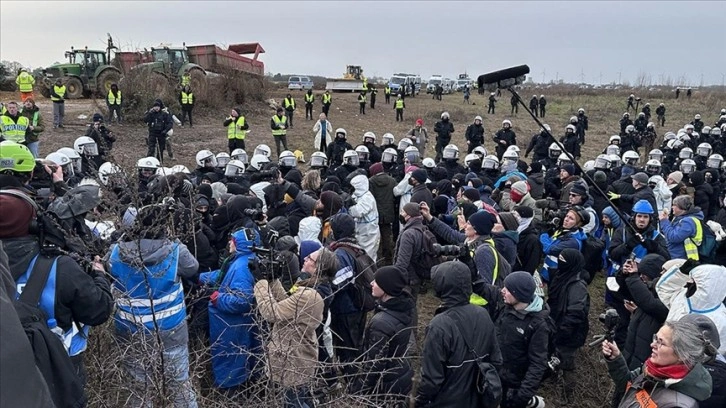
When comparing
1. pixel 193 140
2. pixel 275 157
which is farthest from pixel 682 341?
pixel 193 140

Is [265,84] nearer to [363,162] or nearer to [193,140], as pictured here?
[193,140]

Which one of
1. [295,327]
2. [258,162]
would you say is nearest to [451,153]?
[258,162]

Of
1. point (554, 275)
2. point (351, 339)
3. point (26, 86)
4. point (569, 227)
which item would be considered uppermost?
point (26, 86)

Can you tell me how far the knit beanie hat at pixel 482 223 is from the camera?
4730mm

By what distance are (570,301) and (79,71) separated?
77.9ft

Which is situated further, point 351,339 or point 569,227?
point 569,227

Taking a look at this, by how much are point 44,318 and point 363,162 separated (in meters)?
7.96

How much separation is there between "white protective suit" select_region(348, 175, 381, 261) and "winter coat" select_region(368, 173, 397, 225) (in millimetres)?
1151

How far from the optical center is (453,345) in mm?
3221

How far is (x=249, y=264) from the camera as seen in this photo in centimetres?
392

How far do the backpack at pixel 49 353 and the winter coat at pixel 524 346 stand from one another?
113 inches

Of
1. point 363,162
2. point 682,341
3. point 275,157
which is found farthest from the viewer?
point 275,157

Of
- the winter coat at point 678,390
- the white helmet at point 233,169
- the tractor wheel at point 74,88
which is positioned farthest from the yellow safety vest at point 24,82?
the winter coat at point 678,390

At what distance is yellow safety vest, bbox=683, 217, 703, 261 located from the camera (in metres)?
5.77
